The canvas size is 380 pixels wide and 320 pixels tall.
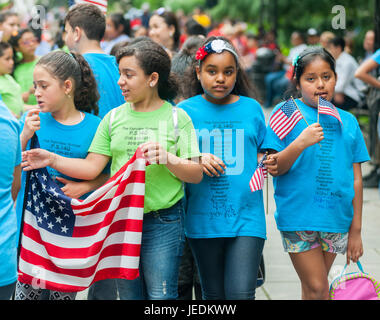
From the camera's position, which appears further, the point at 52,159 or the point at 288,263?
the point at 288,263

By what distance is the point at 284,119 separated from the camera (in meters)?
3.55

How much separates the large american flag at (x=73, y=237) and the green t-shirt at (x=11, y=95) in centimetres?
266

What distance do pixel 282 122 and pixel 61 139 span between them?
4.18 ft

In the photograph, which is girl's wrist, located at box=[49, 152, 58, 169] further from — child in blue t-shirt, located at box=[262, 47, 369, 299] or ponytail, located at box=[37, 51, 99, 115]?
child in blue t-shirt, located at box=[262, 47, 369, 299]

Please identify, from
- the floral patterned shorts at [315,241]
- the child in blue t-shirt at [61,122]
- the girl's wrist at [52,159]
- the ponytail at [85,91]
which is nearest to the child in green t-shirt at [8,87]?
the ponytail at [85,91]

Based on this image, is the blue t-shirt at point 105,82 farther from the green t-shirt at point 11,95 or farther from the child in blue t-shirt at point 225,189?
the green t-shirt at point 11,95

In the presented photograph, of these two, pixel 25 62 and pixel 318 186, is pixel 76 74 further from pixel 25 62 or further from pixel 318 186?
pixel 25 62

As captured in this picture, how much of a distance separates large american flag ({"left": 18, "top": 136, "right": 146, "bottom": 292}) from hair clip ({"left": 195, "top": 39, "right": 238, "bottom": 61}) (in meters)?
0.83

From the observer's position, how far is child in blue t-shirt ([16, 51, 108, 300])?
3520 mm

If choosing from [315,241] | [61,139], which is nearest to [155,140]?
[61,139]

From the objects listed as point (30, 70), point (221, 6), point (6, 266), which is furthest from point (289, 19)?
point (6, 266)

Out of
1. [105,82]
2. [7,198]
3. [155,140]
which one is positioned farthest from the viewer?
[105,82]
